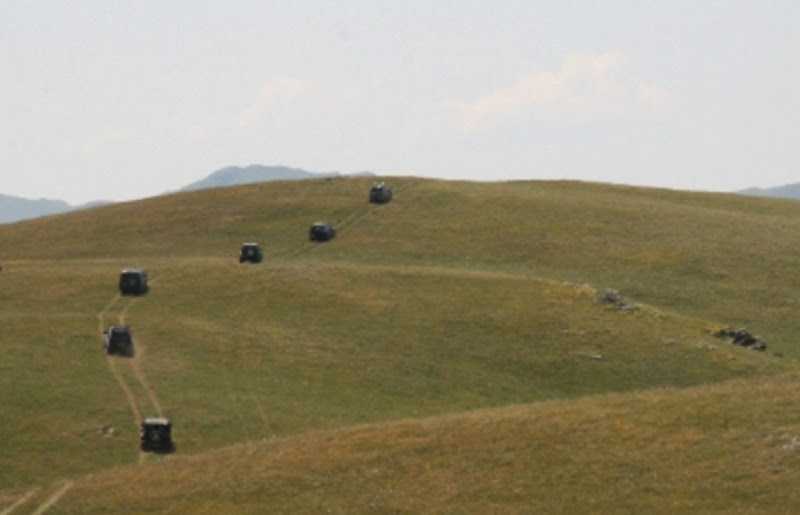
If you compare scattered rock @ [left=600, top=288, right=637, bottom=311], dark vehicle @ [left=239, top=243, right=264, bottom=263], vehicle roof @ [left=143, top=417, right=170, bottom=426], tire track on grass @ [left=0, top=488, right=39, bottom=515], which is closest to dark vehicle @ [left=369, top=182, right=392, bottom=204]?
dark vehicle @ [left=239, top=243, right=264, bottom=263]

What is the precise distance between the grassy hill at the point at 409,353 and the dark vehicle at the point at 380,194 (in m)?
1.86

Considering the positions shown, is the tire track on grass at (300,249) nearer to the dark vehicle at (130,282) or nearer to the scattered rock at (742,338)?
the dark vehicle at (130,282)

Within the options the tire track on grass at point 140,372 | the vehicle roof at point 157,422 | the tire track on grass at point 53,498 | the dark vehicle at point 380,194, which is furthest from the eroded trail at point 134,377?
the dark vehicle at point 380,194

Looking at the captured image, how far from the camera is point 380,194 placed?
141 meters

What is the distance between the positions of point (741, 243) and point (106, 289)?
56317 mm

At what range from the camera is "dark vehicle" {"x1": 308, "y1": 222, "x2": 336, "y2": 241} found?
124m

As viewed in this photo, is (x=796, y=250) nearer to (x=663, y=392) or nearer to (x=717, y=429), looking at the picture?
(x=663, y=392)

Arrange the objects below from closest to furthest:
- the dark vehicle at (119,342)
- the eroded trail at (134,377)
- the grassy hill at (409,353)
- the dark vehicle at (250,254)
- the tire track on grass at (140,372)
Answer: the grassy hill at (409,353), the eroded trail at (134,377), the tire track on grass at (140,372), the dark vehicle at (119,342), the dark vehicle at (250,254)

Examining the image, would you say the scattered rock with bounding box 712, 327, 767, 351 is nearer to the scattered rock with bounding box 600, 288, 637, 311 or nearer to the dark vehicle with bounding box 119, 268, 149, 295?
the scattered rock with bounding box 600, 288, 637, 311

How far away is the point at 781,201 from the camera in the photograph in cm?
15950

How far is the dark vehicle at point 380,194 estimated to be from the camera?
14000 cm

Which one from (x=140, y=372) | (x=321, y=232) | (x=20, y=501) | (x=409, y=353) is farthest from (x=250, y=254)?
(x=20, y=501)

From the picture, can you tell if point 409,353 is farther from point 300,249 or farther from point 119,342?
point 300,249

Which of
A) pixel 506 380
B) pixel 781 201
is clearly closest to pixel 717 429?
pixel 506 380
